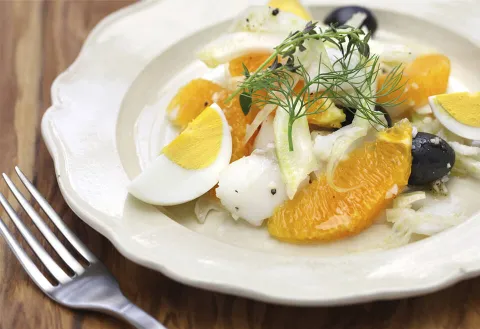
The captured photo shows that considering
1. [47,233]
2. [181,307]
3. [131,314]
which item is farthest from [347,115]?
[47,233]

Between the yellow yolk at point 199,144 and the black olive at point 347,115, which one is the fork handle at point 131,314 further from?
the black olive at point 347,115

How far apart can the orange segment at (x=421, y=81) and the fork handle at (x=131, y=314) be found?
1469mm

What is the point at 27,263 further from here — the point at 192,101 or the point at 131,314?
the point at 192,101

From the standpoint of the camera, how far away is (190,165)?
2258 mm

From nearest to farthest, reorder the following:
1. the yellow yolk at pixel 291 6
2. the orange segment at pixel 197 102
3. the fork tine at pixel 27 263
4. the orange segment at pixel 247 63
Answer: the fork tine at pixel 27 263 < the orange segment at pixel 197 102 < the orange segment at pixel 247 63 < the yellow yolk at pixel 291 6

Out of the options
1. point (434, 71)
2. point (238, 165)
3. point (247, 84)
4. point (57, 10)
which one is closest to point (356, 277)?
point (238, 165)

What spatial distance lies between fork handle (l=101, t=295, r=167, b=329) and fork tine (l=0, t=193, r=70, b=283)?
25cm

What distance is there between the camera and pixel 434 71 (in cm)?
261

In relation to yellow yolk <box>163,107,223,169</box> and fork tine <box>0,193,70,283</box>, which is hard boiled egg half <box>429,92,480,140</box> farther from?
fork tine <box>0,193,70,283</box>

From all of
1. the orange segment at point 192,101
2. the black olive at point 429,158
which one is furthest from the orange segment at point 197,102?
the black olive at point 429,158

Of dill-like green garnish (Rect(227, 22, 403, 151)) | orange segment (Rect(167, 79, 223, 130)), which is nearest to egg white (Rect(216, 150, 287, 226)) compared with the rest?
dill-like green garnish (Rect(227, 22, 403, 151))

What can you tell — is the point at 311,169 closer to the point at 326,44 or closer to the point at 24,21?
the point at 326,44

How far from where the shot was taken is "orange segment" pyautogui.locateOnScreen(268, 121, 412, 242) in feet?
6.84

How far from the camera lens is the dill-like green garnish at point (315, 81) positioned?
2.34 m
